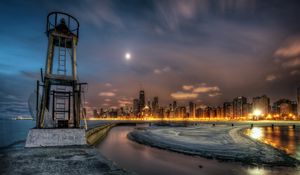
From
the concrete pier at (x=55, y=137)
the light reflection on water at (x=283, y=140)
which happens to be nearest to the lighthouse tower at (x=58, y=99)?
the concrete pier at (x=55, y=137)

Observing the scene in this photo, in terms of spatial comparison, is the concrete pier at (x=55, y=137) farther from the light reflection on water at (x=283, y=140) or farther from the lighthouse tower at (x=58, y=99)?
the light reflection on water at (x=283, y=140)

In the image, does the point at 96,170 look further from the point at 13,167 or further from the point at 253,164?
the point at 253,164

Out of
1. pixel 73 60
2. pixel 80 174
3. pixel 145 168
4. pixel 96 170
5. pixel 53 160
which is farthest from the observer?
pixel 73 60

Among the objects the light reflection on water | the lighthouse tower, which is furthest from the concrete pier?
the light reflection on water

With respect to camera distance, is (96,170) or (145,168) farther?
(145,168)

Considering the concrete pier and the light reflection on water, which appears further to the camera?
the light reflection on water

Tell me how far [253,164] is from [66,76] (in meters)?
17.0

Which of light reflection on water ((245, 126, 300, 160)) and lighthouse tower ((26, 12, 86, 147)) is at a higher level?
lighthouse tower ((26, 12, 86, 147))

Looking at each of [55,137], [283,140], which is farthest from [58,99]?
→ [283,140]

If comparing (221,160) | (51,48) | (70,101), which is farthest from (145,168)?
(51,48)

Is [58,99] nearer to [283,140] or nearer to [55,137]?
[55,137]

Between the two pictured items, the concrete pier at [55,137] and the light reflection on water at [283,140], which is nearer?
the concrete pier at [55,137]

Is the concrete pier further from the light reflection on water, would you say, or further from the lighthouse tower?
the light reflection on water

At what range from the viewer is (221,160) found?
16844mm
